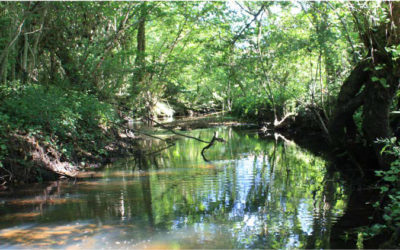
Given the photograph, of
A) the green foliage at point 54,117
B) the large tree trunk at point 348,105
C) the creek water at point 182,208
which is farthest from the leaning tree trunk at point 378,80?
the green foliage at point 54,117

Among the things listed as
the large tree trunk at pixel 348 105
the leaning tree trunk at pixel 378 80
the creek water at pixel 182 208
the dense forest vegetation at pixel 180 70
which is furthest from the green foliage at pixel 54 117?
the leaning tree trunk at pixel 378 80

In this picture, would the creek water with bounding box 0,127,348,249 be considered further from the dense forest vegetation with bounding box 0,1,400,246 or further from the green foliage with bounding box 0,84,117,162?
the green foliage with bounding box 0,84,117,162

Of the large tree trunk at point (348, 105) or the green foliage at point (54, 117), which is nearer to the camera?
the large tree trunk at point (348, 105)

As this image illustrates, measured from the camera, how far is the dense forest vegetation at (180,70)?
7.86 m

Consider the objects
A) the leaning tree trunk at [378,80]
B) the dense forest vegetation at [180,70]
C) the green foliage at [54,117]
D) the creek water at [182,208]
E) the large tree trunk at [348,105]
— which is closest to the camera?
the creek water at [182,208]

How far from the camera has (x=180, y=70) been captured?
20531 millimetres

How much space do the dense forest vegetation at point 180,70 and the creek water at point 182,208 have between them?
0.97 meters

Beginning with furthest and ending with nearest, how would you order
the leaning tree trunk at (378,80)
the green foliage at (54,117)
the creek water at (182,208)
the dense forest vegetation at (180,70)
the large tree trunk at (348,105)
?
the green foliage at (54,117)
the large tree trunk at (348,105)
the dense forest vegetation at (180,70)
the leaning tree trunk at (378,80)
the creek water at (182,208)

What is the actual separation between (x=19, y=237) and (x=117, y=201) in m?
2.06

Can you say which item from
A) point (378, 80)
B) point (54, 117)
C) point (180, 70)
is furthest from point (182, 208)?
point (180, 70)

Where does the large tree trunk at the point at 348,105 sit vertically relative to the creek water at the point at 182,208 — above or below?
above

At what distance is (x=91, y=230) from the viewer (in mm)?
5742

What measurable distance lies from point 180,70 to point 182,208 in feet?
47.5

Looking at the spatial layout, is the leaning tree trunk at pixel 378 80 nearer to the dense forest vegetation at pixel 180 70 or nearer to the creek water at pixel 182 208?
the dense forest vegetation at pixel 180 70
